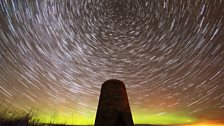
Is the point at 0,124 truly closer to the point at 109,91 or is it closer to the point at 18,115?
the point at 18,115

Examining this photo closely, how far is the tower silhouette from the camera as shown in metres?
10.9

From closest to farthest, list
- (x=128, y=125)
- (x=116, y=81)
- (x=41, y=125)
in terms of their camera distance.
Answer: (x=128, y=125)
(x=116, y=81)
(x=41, y=125)

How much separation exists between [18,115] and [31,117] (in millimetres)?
1204

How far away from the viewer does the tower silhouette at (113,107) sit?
10.9 meters

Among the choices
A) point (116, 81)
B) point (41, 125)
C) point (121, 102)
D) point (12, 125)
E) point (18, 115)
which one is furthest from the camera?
point (41, 125)

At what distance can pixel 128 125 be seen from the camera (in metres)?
10.8

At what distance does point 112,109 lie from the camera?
36.9 feet

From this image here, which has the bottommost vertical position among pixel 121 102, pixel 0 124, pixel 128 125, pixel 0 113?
pixel 128 125

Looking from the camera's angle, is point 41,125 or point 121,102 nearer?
point 121,102

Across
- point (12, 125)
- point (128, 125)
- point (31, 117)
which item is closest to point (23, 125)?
point (12, 125)

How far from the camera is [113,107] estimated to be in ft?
37.1

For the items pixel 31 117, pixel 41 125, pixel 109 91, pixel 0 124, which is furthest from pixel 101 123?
pixel 41 125

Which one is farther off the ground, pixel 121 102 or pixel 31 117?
pixel 31 117

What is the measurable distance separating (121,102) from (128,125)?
1.05 metres
